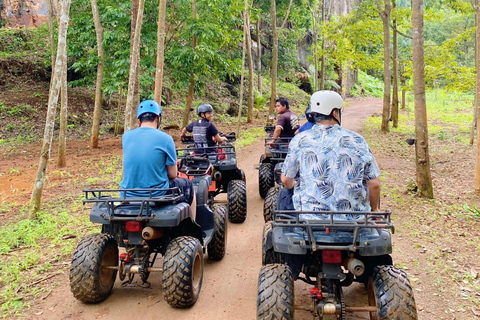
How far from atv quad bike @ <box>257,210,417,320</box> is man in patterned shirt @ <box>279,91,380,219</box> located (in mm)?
139

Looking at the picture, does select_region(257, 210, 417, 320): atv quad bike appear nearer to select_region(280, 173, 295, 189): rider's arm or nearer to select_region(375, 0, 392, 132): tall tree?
select_region(280, 173, 295, 189): rider's arm

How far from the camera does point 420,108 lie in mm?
8125

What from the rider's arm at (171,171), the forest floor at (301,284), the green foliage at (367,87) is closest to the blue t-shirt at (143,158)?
the rider's arm at (171,171)

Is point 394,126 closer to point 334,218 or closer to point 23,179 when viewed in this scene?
point 23,179

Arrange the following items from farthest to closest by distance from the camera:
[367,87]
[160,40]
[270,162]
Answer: [367,87], [160,40], [270,162]

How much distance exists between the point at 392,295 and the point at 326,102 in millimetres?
1624

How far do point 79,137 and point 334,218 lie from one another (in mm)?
17389

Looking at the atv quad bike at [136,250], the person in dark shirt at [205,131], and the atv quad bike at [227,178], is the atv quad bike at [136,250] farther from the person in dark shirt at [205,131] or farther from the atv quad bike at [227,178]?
the person in dark shirt at [205,131]

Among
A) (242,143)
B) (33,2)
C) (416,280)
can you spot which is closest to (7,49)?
(33,2)

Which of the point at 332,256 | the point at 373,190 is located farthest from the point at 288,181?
the point at 332,256

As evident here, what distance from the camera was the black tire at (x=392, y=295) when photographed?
2.86 meters

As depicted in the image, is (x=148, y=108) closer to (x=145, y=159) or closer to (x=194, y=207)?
(x=145, y=159)

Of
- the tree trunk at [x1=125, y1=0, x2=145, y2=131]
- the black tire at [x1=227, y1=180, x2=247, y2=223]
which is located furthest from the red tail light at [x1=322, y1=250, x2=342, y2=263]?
the tree trunk at [x1=125, y1=0, x2=145, y2=131]

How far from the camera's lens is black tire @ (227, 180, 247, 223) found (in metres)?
6.91
